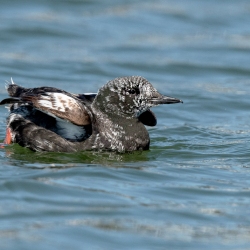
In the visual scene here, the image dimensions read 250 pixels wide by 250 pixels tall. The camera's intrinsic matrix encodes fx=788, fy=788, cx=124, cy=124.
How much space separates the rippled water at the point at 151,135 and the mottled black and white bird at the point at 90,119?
17 cm

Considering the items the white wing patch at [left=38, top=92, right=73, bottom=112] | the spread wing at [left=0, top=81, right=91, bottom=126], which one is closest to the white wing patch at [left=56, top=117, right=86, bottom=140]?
the spread wing at [left=0, top=81, right=91, bottom=126]

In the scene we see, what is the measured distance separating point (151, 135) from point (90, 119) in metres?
2.27

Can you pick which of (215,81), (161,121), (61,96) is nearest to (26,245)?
(61,96)

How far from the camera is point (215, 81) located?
16.8m

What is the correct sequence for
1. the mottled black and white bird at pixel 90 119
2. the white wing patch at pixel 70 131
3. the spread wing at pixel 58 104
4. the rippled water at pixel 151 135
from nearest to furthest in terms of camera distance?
the rippled water at pixel 151 135, the spread wing at pixel 58 104, the mottled black and white bird at pixel 90 119, the white wing patch at pixel 70 131

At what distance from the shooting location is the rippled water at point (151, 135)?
8188 mm

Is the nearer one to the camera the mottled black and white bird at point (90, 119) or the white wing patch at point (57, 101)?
the white wing patch at point (57, 101)

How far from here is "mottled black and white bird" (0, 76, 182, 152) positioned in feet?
34.4

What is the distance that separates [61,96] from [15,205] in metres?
2.11

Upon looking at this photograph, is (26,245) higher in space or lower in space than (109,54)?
lower

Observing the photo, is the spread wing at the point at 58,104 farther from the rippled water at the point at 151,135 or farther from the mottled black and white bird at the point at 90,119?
the rippled water at the point at 151,135

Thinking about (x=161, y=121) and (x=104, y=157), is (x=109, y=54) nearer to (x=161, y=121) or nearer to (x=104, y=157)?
(x=161, y=121)

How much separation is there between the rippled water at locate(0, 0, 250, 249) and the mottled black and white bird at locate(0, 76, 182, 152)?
0.17 meters

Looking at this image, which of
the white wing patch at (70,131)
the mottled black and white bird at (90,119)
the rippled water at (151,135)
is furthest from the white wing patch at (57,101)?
the rippled water at (151,135)
